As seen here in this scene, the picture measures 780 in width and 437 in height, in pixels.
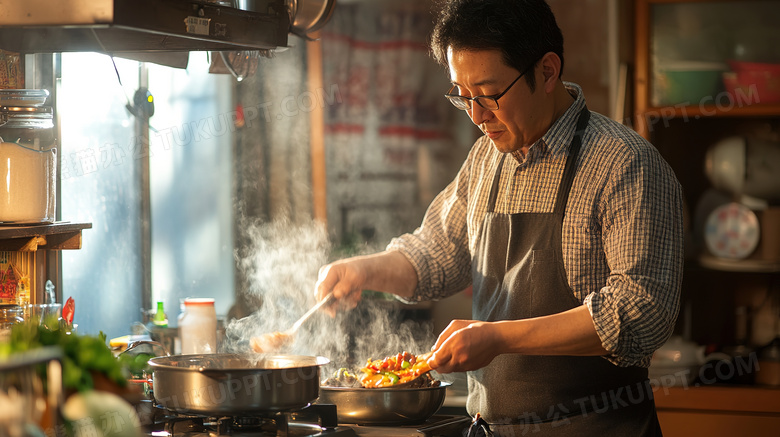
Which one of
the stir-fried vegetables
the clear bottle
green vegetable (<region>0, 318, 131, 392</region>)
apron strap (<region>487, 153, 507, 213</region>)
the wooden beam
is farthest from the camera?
the wooden beam

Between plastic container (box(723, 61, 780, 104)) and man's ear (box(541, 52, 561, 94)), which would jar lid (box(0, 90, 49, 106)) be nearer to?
man's ear (box(541, 52, 561, 94))

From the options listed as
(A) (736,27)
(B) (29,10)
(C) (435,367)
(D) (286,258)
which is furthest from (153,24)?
(A) (736,27)

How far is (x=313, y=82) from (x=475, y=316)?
188 centimetres

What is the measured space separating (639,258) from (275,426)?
838mm

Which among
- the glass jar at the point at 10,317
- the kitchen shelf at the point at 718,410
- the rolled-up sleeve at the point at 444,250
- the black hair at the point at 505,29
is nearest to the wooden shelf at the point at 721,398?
the kitchen shelf at the point at 718,410

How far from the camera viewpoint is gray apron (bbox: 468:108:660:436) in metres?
1.89

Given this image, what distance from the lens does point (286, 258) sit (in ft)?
11.3

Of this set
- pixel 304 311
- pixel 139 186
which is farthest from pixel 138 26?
pixel 304 311

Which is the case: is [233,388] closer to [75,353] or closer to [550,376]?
[75,353]

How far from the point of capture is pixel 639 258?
1747 mm

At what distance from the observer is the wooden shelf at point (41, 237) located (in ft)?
5.41

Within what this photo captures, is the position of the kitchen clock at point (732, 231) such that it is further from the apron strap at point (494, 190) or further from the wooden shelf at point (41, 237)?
the wooden shelf at point (41, 237)

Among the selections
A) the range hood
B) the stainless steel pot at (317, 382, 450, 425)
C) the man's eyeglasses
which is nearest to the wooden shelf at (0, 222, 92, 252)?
the range hood

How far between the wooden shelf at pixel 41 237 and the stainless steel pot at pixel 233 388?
0.40 m
